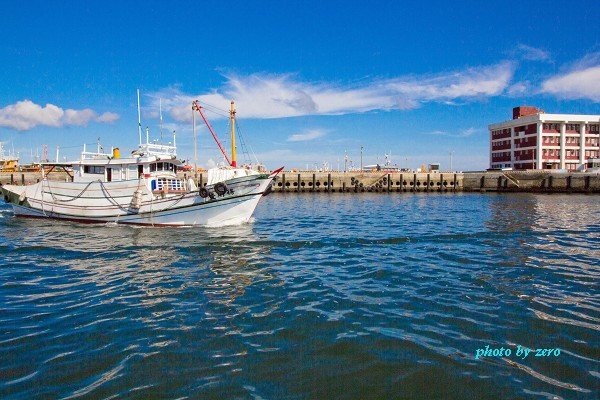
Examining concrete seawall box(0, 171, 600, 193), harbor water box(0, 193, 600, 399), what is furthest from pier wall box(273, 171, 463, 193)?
harbor water box(0, 193, 600, 399)

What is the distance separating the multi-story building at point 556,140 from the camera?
9131 centimetres

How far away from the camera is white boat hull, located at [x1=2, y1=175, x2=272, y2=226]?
2416cm

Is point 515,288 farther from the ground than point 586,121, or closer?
closer

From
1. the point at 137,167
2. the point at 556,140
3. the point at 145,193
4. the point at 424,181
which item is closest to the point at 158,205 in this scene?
the point at 145,193

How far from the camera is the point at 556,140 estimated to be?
92.6 meters

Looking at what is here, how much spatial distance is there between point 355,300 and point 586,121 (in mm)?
106121

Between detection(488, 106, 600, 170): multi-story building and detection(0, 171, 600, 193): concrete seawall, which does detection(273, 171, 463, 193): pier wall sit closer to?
detection(0, 171, 600, 193): concrete seawall

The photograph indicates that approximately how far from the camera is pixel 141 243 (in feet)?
60.8

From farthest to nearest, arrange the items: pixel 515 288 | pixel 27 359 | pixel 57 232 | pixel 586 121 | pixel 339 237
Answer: pixel 586 121
pixel 57 232
pixel 339 237
pixel 515 288
pixel 27 359

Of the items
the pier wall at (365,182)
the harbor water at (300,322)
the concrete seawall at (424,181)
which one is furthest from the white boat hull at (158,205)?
the pier wall at (365,182)

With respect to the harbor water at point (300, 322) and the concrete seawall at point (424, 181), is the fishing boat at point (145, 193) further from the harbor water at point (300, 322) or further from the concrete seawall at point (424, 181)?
the concrete seawall at point (424, 181)

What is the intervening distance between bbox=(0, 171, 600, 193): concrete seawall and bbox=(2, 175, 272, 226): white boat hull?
38143mm

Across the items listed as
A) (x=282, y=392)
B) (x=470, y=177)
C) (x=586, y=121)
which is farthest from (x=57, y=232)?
(x=586, y=121)

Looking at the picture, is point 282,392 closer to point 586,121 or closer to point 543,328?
point 543,328
